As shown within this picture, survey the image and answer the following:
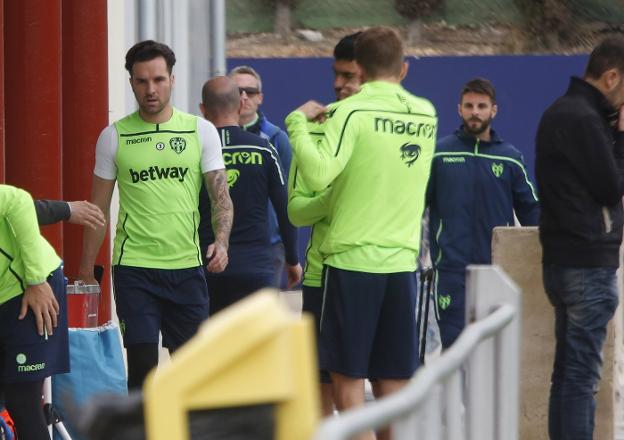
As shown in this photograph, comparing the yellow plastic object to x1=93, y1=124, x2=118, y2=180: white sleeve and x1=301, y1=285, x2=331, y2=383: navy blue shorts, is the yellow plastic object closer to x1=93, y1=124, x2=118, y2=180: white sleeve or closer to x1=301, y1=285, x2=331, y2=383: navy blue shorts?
x1=301, y1=285, x2=331, y2=383: navy blue shorts

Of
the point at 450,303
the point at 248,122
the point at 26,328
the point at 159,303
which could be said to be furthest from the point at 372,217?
the point at 248,122

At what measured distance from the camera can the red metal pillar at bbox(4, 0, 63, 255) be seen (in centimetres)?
823

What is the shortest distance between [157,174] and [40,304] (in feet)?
3.74

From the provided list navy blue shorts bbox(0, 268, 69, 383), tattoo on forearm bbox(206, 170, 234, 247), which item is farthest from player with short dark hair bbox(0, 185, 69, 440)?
A: tattoo on forearm bbox(206, 170, 234, 247)

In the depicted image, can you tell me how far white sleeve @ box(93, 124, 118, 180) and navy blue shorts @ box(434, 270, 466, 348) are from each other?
7.42 ft

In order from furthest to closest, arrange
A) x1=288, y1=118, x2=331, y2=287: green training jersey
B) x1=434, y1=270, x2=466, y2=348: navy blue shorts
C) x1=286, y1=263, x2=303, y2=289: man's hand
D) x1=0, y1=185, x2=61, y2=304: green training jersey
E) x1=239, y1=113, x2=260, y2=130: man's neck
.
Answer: x1=239, y1=113, x2=260, y2=130: man's neck
x1=434, y1=270, x2=466, y2=348: navy blue shorts
x1=286, y1=263, x2=303, y2=289: man's hand
x1=288, y1=118, x2=331, y2=287: green training jersey
x1=0, y1=185, x2=61, y2=304: green training jersey

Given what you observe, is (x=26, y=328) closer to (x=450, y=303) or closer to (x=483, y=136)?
(x=450, y=303)

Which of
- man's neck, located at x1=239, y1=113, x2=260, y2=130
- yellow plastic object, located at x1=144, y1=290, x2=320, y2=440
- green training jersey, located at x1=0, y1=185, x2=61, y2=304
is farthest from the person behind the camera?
man's neck, located at x1=239, y1=113, x2=260, y2=130

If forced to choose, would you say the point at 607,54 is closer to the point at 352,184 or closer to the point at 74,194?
the point at 352,184

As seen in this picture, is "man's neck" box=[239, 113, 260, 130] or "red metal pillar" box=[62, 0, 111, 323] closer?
"red metal pillar" box=[62, 0, 111, 323]

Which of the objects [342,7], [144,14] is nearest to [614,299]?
[144,14]

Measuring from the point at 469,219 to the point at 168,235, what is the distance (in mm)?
2215

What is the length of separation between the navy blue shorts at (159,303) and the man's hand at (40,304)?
86 cm

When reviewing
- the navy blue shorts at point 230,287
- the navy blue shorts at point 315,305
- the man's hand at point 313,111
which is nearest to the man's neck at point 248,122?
the navy blue shorts at point 230,287
